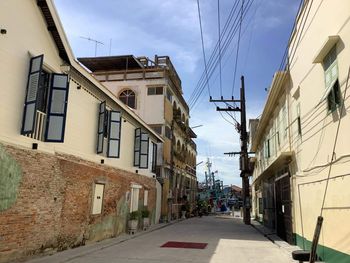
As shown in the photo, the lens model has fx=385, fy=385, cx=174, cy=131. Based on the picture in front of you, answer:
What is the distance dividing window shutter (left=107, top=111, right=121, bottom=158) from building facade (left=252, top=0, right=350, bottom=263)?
21.9 ft

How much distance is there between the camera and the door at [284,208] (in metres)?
14.6

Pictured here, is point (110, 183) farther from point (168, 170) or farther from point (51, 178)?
point (168, 170)

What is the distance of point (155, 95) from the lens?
3197 cm

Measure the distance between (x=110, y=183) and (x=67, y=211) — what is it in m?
4.05

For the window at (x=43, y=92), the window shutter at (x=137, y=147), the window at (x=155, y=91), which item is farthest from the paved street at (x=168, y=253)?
the window at (x=155, y=91)

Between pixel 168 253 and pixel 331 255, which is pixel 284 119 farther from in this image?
pixel 331 255

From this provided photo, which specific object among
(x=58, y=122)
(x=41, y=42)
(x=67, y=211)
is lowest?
(x=67, y=211)

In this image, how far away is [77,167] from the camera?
1323 centimetres

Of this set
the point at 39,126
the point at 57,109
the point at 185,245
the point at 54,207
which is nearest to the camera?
the point at 39,126

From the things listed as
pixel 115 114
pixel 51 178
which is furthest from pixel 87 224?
pixel 115 114

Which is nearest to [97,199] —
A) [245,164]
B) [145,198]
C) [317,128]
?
[145,198]

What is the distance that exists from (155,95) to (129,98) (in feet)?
7.63

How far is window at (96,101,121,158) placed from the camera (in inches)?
594

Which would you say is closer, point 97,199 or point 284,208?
point 97,199
